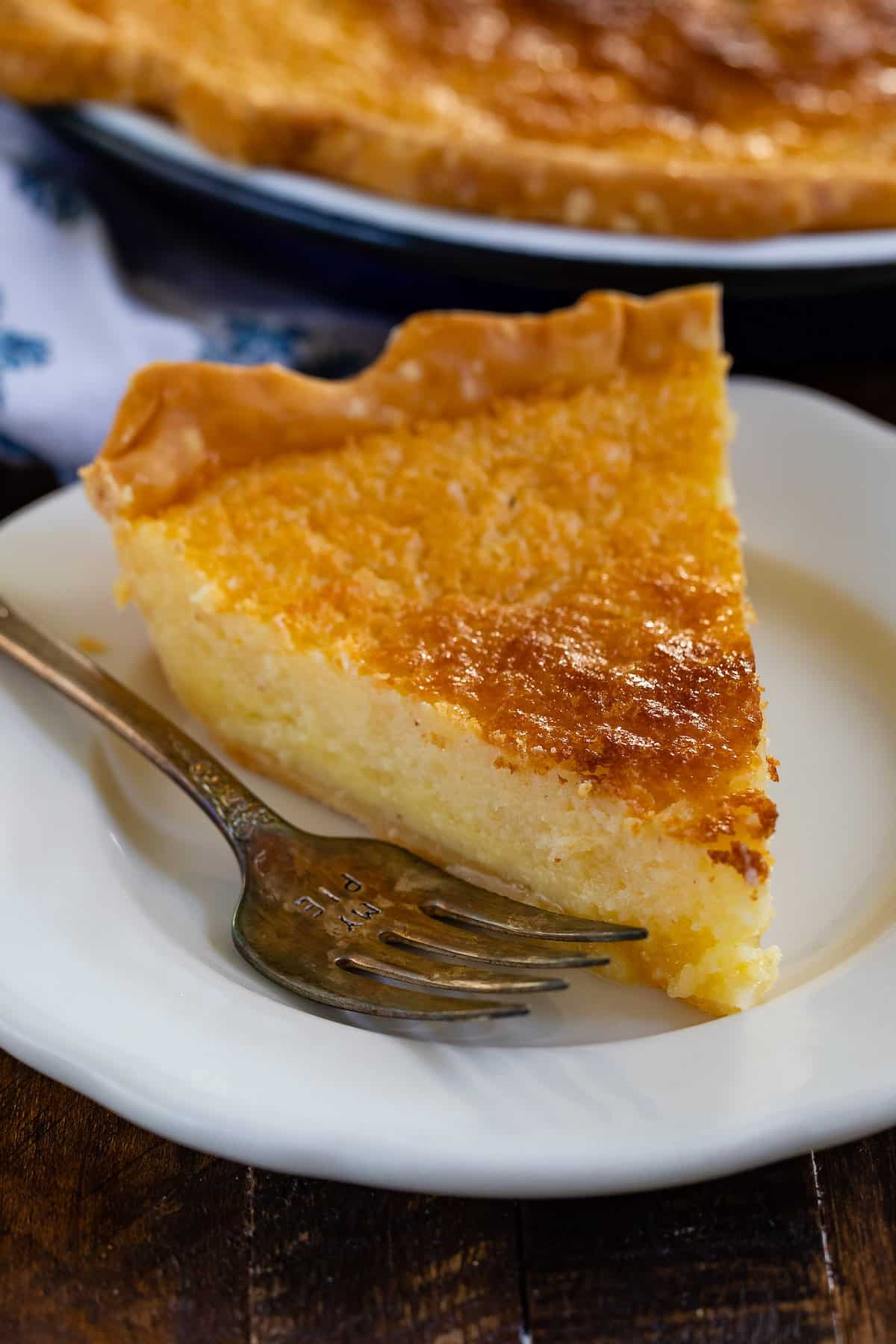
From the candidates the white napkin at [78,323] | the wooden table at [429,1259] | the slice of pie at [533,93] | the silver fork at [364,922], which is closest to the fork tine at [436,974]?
the silver fork at [364,922]

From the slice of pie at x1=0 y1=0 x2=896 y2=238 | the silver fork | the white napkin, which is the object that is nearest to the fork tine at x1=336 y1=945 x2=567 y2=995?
the silver fork

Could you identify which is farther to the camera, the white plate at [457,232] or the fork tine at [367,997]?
the white plate at [457,232]

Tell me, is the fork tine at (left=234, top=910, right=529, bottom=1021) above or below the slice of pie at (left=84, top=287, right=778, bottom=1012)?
below

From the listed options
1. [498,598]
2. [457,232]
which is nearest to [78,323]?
[457,232]

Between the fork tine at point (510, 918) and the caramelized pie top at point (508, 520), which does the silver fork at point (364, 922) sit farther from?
the caramelized pie top at point (508, 520)

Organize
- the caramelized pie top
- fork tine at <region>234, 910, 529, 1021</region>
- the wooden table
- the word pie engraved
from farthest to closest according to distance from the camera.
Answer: the caramelized pie top, the word pie engraved, fork tine at <region>234, 910, 529, 1021</region>, the wooden table

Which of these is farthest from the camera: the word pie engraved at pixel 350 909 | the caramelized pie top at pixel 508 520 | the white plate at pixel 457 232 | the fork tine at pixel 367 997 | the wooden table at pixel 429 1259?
the white plate at pixel 457 232

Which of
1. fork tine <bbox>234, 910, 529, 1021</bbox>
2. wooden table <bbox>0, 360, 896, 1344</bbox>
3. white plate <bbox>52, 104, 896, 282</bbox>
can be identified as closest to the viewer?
wooden table <bbox>0, 360, 896, 1344</bbox>

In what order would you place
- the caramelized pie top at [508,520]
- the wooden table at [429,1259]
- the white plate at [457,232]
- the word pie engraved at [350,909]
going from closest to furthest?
the wooden table at [429,1259] → the word pie engraved at [350,909] → the caramelized pie top at [508,520] → the white plate at [457,232]

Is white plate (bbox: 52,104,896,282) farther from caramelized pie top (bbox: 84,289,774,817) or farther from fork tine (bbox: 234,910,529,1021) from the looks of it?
fork tine (bbox: 234,910,529,1021)
